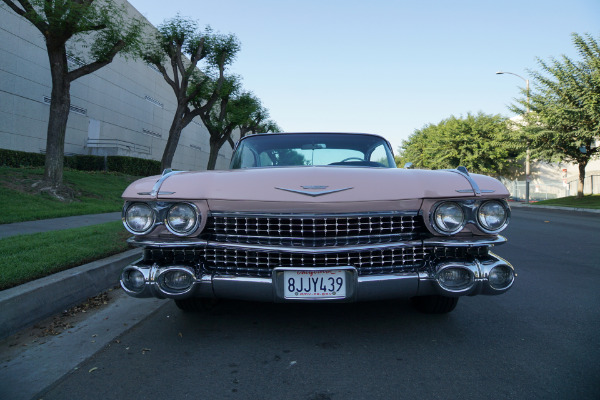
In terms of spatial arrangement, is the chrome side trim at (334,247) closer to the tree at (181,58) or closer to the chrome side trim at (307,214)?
the chrome side trim at (307,214)

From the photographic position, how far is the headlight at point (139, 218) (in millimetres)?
2551

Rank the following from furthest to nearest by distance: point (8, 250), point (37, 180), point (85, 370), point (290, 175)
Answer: point (37, 180) → point (8, 250) → point (290, 175) → point (85, 370)

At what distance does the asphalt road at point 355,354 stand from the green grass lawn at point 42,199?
616 cm

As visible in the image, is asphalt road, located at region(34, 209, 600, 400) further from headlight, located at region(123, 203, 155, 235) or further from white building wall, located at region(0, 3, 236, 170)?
white building wall, located at region(0, 3, 236, 170)

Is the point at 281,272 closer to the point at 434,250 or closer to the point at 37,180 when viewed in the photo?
the point at 434,250

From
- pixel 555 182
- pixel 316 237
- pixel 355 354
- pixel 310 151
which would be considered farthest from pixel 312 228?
pixel 555 182

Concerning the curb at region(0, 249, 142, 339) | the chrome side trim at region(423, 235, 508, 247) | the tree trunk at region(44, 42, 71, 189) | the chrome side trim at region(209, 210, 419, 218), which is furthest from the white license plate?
the tree trunk at region(44, 42, 71, 189)

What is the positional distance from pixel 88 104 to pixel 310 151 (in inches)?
826

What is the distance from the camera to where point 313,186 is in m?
2.49

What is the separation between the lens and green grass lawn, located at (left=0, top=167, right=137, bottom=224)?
26.5ft

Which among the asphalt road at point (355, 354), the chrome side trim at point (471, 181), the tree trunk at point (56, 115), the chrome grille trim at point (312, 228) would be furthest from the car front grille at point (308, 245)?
the tree trunk at point (56, 115)

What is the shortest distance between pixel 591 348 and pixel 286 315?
6.51 ft

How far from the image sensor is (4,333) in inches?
107

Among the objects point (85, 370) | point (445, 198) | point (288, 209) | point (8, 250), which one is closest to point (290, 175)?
point (288, 209)
